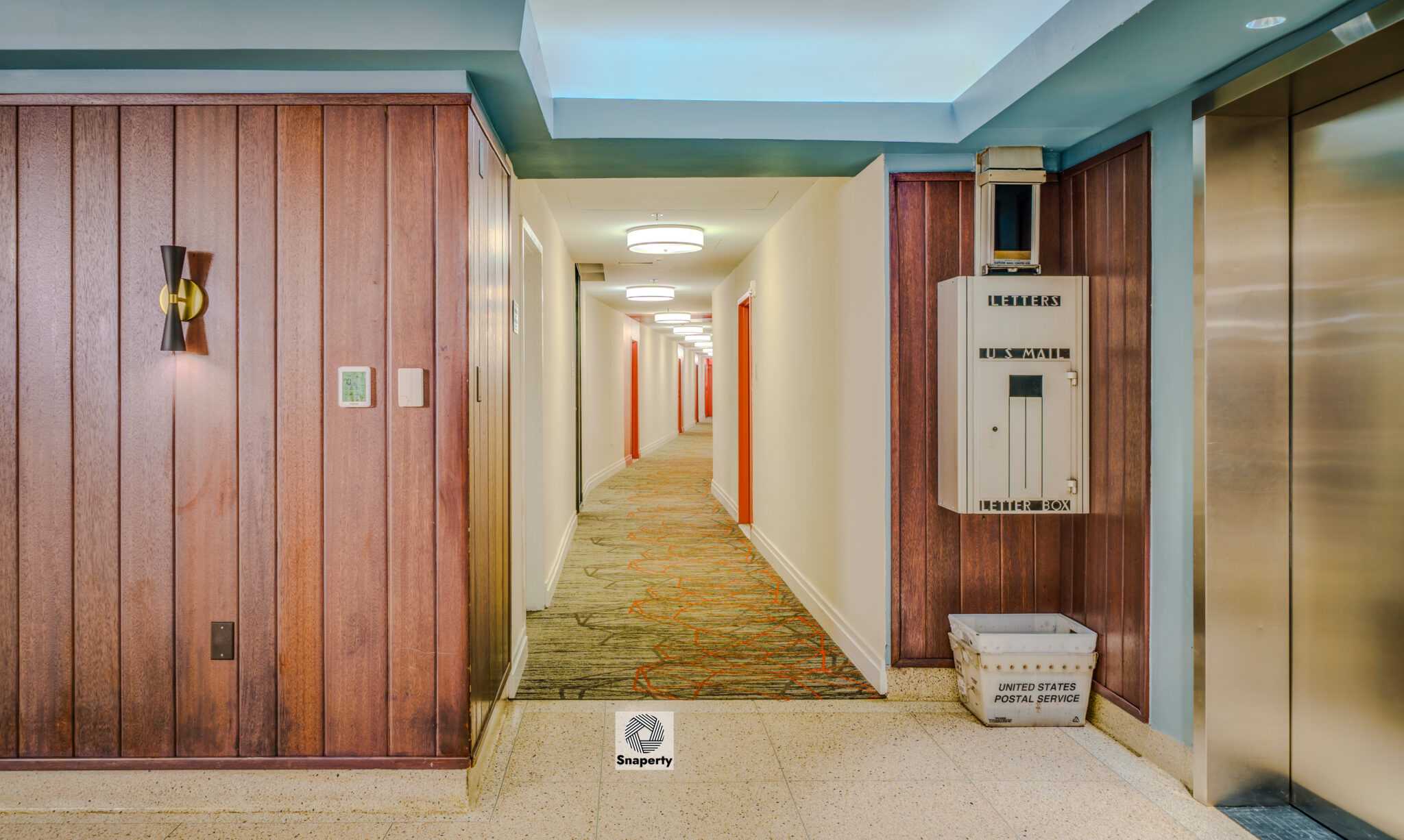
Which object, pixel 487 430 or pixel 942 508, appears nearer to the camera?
pixel 487 430

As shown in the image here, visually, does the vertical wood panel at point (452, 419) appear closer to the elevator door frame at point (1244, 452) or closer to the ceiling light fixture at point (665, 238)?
the elevator door frame at point (1244, 452)

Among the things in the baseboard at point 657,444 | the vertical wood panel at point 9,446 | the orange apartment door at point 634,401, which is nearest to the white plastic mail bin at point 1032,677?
the vertical wood panel at point 9,446

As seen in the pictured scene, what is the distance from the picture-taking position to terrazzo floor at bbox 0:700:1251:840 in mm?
2229

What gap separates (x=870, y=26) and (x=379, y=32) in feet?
5.60

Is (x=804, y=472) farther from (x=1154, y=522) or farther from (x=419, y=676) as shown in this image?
(x=419, y=676)

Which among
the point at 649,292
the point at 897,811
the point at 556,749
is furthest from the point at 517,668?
the point at 649,292

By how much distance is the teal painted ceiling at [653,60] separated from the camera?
2088mm

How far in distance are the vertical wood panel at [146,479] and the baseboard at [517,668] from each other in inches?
46.4

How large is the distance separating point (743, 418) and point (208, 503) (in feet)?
16.9

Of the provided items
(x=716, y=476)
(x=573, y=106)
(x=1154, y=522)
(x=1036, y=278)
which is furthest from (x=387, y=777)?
(x=716, y=476)

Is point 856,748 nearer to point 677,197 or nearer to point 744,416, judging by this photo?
point 677,197

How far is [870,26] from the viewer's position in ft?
8.88

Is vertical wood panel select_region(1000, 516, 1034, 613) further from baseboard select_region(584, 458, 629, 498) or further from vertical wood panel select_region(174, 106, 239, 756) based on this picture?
baseboard select_region(584, 458, 629, 498)

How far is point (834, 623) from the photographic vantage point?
3879 mm
